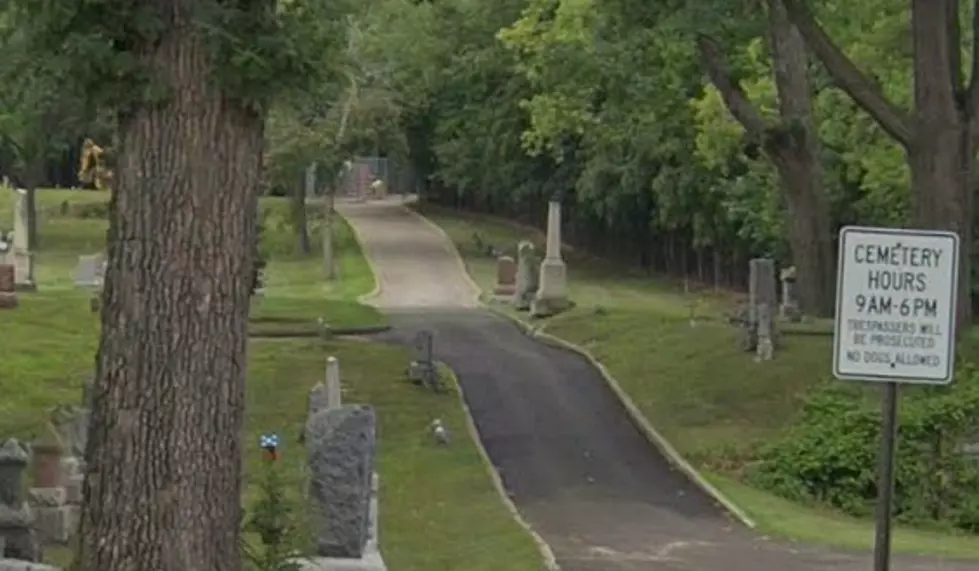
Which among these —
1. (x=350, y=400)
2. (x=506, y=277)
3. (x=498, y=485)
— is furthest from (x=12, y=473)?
(x=506, y=277)

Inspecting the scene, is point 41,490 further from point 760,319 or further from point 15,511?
point 760,319

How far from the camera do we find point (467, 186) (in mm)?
67438

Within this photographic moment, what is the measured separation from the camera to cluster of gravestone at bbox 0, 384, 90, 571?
12.6 metres

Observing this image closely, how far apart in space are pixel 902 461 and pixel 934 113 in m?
5.23

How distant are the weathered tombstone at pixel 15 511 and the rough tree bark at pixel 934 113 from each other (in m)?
14.8

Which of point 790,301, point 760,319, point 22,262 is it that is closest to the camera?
point 760,319

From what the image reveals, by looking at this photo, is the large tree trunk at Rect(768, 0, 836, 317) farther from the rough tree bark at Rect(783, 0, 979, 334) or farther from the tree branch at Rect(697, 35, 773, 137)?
the rough tree bark at Rect(783, 0, 979, 334)

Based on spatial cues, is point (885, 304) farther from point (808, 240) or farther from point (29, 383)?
point (808, 240)

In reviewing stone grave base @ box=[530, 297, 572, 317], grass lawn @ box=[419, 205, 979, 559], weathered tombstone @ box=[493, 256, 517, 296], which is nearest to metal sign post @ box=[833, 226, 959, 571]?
grass lawn @ box=[419, 205, 979, 559]

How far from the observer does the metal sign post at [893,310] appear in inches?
307

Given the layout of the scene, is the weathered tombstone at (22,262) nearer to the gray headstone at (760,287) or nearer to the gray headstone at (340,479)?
the gray headstone at (760,287)

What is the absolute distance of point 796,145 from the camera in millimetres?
31469

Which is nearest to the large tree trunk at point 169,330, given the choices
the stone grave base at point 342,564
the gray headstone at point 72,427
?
the stone grave base at point 342,564

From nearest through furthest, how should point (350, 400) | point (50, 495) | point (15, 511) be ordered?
point (15, 511) < point (50, 495) < point (350, 400)
